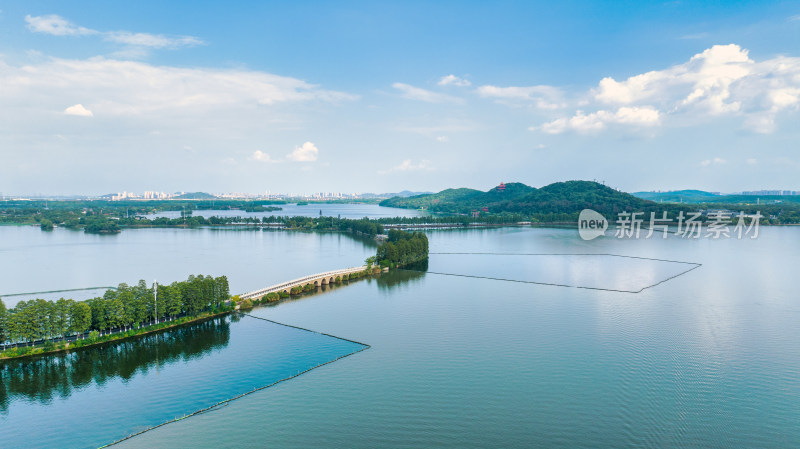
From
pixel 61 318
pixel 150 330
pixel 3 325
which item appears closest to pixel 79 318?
pixel 61 318

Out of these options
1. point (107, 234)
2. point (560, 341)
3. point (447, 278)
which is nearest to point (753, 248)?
point (447, 278)

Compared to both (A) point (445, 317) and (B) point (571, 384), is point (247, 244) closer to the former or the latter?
(A) point (445, 317)

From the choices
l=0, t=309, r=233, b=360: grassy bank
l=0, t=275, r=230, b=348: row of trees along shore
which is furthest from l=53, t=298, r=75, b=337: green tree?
l=0, t=309, r=233, b=360: grassy bank

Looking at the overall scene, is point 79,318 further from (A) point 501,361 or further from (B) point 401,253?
(B) point 401,253

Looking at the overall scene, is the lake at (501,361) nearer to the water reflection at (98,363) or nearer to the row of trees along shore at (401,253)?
the water reflection at (98,363)

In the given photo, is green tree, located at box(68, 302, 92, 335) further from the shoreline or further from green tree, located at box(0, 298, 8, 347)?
green tree, located at box(0, 298, 8, 347)

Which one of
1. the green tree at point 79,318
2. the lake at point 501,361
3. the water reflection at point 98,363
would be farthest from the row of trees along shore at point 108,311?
the lake at point 501,361
